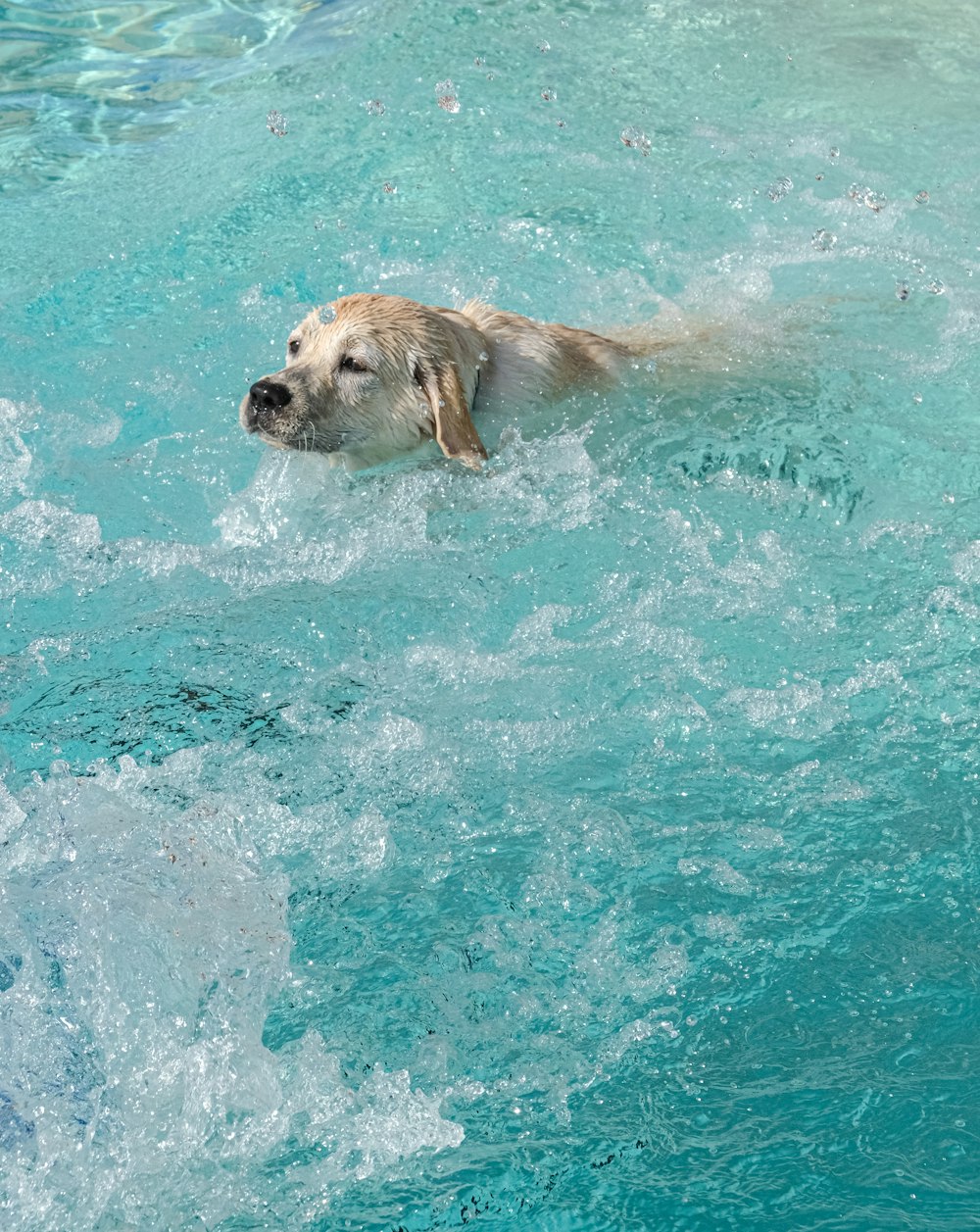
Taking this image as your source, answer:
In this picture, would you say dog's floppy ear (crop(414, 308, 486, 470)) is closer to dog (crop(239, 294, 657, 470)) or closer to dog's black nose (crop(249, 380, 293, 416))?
dog (crop(239, 294, 657, 470))

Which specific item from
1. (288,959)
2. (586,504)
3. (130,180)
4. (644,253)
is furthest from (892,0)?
(288,959)

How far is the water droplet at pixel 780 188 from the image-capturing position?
7289 mm

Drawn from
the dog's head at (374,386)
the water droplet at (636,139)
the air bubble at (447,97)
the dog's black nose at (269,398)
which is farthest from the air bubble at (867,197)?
the dog's black nose at (269,398)

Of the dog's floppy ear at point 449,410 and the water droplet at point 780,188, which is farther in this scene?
the water droplet at point 780,188

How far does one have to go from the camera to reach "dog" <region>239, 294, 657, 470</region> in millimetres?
4758

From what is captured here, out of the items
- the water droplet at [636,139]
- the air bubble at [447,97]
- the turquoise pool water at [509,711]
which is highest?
the air bubble at [447,97]

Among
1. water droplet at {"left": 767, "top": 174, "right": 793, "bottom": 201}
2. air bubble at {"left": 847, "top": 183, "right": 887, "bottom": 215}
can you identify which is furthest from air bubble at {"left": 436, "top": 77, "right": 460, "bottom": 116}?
air bubble at {"left": 847, "top": 183, "right": 887, "bottom": 215}

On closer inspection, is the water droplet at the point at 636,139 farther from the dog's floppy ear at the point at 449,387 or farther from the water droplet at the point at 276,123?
the dog's floppy ear at the point at 449,387

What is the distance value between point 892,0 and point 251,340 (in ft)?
19.7

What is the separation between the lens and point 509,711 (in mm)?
4168

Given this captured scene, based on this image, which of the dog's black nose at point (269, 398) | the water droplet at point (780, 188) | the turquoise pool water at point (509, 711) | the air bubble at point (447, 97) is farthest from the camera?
the air bubble at point (447, 97)

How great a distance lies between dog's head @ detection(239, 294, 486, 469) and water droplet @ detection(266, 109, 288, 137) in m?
3.77

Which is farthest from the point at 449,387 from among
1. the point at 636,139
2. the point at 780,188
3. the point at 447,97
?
the point at 447,97

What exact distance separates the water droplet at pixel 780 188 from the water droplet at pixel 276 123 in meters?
3.06
